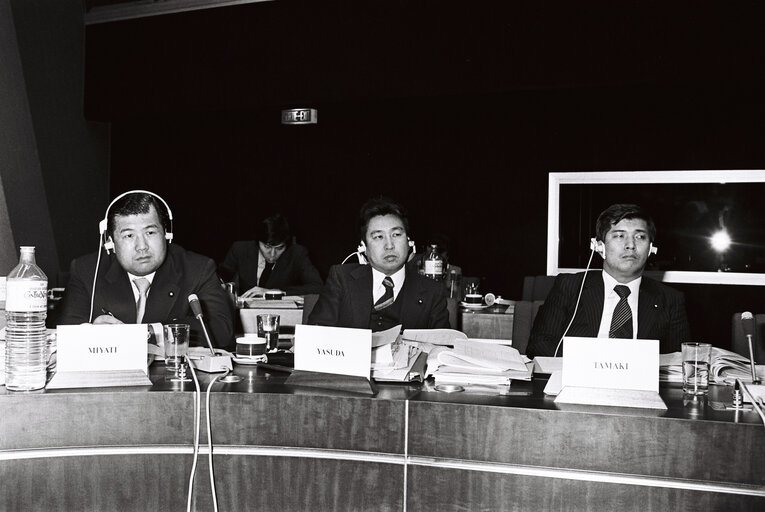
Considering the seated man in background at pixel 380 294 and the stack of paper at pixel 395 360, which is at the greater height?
the seated man in background at pixel 380 294

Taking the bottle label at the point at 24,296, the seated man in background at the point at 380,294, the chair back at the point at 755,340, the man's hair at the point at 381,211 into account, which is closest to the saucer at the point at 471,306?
the seated man in background at the point at 380,294

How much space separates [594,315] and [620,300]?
4.2 inches

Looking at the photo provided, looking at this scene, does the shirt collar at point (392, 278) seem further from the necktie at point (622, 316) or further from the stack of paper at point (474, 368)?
the stack of paper at point (474, 368)

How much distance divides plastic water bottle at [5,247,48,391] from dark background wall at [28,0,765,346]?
3701mm

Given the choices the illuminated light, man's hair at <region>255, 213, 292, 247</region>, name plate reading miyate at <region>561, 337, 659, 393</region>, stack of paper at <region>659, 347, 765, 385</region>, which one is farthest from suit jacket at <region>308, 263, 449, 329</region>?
the illuminated light

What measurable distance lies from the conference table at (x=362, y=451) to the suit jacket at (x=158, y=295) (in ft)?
3.08

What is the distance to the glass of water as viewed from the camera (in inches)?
73.5

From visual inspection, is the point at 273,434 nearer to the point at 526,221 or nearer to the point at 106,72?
the point at 526,221

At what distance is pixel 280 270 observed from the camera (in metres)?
5.45

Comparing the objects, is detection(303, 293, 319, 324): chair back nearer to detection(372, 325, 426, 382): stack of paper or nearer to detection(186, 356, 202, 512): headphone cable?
detection(372, 325, 426, 382): stack of paper

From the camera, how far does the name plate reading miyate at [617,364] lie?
5.79ft

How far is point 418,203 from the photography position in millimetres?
6301

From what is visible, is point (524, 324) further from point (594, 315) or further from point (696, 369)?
point (696, 369)

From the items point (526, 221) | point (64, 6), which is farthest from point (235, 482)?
point (64, 6)
